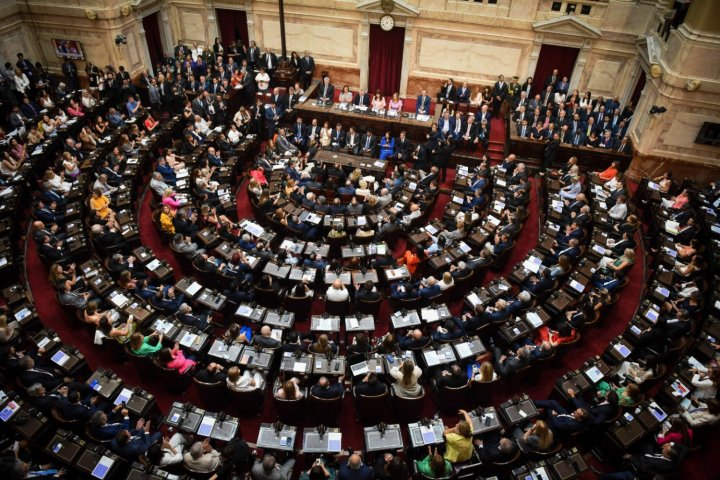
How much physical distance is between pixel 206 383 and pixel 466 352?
16.2 ft

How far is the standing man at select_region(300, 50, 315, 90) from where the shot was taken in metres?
20.1

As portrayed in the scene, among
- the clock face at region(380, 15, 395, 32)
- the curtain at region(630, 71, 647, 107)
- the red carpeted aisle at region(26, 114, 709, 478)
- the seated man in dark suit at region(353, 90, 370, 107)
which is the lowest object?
the red carpeted aisle at region(26, 114, 709, 478)

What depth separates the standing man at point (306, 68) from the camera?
793 inches

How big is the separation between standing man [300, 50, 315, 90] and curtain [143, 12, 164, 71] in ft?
22.7

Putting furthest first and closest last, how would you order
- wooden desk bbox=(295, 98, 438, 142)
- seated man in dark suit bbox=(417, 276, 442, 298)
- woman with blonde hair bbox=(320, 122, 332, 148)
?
wooden desk bbox=(295, 98, 438, 142), woman with blonde hair bbox=(320, 122, 332, 148), seated man in dark suit bbox=(417, 276, 442, 298)

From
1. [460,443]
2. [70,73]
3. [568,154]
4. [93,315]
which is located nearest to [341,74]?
[568,154]

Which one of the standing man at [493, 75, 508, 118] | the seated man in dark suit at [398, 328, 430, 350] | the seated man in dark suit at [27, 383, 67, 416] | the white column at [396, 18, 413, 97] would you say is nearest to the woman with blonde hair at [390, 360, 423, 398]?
the seated man in dark suit at [398, 328, 430, 350]

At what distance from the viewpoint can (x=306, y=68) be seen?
66.3ft

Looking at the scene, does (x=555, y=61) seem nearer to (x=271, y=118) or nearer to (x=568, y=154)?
(x=568, y=154)

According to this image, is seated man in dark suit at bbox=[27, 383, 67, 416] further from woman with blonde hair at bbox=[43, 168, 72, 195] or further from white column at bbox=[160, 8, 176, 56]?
white column at bbox=[160, 8, 176, 56]

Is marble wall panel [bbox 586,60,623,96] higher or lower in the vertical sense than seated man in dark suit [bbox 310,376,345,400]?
higher

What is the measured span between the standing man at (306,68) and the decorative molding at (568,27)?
926 centimetres

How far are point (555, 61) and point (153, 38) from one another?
17516 mm

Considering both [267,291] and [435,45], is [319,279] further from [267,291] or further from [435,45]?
[435,45]
